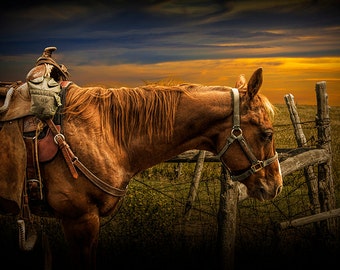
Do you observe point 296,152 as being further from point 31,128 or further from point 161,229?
point 31,128

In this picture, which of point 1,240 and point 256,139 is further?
point 1,240

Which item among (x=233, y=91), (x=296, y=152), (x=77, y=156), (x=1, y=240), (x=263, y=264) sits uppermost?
(x=233, y=91)

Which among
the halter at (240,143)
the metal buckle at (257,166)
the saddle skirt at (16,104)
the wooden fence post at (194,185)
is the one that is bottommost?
the wooden fence post at (194,185)

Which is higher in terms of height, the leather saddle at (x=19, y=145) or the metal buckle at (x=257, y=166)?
the leather saddle at (x=19, y=145)

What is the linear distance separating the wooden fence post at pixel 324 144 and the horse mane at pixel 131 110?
3.32 meters

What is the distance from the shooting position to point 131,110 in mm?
3387

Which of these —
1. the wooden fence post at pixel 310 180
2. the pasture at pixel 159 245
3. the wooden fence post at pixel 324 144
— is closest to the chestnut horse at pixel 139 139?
the pasture at pixel 159 245

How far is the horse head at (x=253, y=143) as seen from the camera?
325cm

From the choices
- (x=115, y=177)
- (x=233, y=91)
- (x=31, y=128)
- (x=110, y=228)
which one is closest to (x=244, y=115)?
(x=233, y=91)

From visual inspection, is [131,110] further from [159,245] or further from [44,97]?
[159,245]

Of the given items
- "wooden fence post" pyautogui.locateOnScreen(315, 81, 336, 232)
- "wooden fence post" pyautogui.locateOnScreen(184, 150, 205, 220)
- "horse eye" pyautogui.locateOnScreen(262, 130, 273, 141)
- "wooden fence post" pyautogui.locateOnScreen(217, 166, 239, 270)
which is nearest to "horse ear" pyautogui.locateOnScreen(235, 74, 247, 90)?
"horse eye" pyautogui.locateOnScreen(262, 130, 273, 141)

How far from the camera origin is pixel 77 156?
3.23 meters

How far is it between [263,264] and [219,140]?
8.16ft

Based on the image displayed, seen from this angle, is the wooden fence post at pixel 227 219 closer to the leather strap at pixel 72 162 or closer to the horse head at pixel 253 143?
the horse head at pixel 253 143
